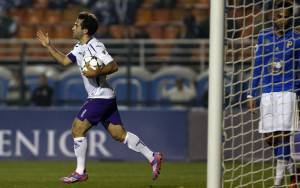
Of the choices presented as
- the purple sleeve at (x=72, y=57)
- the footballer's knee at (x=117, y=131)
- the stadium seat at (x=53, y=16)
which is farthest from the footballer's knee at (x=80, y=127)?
the stadium seat at (x=53, y=16)

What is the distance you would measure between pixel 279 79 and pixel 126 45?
372 inches

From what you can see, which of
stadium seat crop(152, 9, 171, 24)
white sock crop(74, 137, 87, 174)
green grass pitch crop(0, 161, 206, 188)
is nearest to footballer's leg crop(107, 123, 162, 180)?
green grass pitch crop(0, 161, 206, 188)

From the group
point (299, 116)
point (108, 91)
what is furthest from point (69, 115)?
point (299, 116)

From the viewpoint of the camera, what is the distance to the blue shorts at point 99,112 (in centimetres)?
1248

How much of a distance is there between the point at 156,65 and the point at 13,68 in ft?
9.76

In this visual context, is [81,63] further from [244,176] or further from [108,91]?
[244,176]

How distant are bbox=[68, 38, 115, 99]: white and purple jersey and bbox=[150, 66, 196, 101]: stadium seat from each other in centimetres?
797

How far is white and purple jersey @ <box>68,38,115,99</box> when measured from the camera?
12.4 m

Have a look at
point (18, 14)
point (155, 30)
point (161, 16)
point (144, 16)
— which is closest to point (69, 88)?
point (155, 30)

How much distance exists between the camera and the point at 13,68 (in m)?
21.0

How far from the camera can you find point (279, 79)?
38.0 ft

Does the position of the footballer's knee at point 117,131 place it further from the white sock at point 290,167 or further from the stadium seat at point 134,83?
the stadium seat at point 134,83

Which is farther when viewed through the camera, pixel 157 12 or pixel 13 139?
pixel 157 12

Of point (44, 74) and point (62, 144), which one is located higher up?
point (44, 74)
